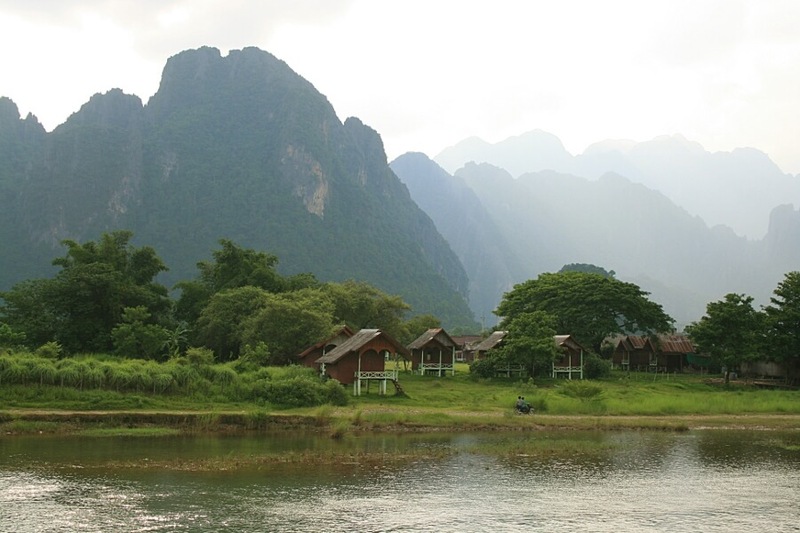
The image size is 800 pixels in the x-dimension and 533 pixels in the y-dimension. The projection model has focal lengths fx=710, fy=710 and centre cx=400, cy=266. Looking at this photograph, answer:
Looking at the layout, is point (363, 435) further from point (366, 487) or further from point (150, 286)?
point (150, 286)

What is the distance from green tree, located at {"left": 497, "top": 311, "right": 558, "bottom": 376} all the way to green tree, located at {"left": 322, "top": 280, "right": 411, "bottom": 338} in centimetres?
1214

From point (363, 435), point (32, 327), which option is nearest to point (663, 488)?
point (363, 435)

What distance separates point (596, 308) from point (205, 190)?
127m

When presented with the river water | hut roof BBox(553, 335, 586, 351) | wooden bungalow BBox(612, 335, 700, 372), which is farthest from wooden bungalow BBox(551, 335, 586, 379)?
the river water

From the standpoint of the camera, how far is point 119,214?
518 ft

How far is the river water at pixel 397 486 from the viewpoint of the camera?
14812mm

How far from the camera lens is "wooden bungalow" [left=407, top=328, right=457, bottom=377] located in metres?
53.0

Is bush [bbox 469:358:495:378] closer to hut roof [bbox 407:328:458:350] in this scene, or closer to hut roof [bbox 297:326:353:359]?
hut roof [bbox 407:328:458:350]

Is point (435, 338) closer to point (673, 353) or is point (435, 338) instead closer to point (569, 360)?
point (569, 360)

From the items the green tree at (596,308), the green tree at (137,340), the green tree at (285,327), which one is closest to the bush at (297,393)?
the green tree at (137,340)

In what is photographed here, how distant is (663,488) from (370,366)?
21947 millimetres

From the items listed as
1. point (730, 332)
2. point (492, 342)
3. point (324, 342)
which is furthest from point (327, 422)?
point (730, 332)

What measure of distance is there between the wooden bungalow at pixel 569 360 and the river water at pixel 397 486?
2469 centimetres

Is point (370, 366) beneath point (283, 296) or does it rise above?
beneath
